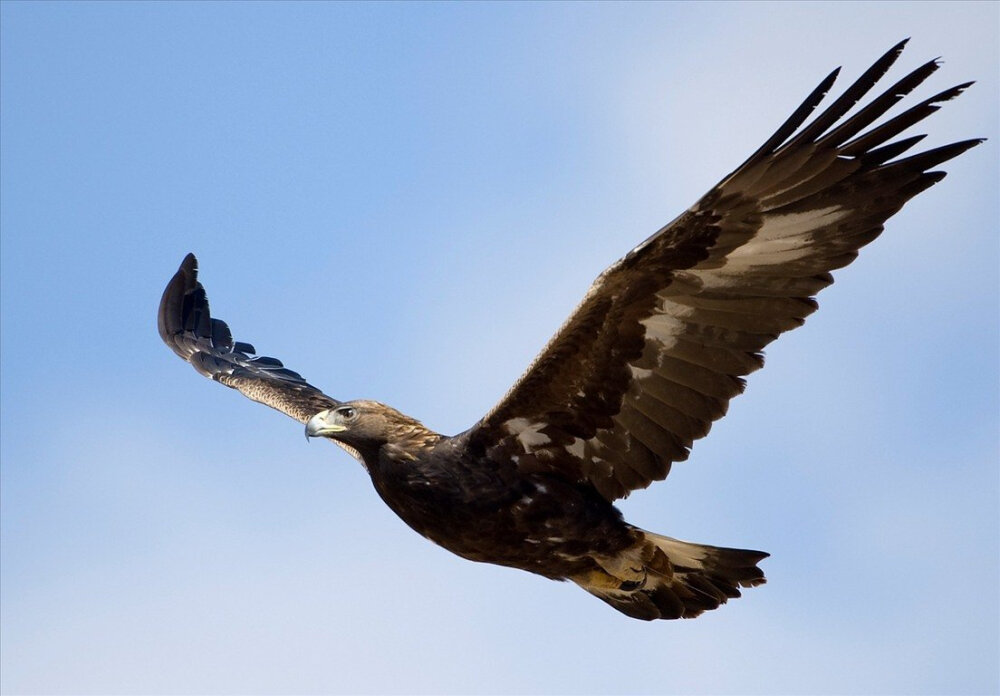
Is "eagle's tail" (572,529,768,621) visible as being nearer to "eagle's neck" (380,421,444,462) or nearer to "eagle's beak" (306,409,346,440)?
"eagle's neck" (380,421,444,462)

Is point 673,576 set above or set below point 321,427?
below

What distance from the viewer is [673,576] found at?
410 inches

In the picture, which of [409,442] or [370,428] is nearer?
[409,442]

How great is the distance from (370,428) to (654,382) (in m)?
1.95

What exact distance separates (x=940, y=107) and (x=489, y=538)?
3881 millimetres

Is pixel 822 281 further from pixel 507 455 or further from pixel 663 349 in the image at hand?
pixel 507 455

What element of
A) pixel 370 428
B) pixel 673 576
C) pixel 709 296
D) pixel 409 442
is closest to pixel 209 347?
pixel 370 428

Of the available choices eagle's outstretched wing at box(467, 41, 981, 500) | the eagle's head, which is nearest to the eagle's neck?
the eagle's head

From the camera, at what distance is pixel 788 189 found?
9.30 metres

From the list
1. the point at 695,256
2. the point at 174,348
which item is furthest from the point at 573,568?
the point at 174,348

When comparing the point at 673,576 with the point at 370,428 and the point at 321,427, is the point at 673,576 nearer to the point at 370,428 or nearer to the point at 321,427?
the point at 370,428

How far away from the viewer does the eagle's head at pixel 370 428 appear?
33.1 feet

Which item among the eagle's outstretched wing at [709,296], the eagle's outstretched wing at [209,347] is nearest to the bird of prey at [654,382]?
the eagle's outstretched wing at [709,296]

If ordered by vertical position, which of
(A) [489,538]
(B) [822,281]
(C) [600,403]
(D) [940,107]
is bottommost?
(A) [489,538]
